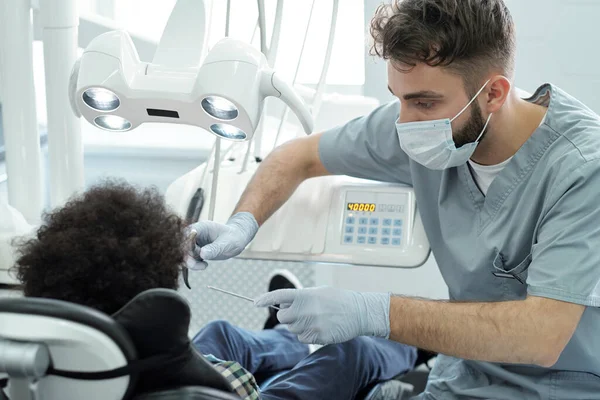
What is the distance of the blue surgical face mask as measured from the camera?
4.65 ft

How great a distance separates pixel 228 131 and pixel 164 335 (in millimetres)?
637

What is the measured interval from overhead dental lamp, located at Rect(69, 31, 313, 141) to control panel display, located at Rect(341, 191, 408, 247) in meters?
0.44

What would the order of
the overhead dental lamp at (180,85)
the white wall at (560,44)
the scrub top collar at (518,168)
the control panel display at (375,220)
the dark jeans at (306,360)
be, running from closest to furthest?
the overhead dental lamp at (180,85) → the scrub top collar at (518,168) → the dark jeans at (306,360) → the control panel display at (375,220) → the white wall at (560,44)

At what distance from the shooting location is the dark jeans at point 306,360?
1.51 m

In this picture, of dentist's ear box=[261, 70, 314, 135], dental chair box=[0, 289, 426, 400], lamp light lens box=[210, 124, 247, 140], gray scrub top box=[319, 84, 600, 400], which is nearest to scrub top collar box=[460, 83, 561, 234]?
gray scrub top box=[319, 84, 600, 400]

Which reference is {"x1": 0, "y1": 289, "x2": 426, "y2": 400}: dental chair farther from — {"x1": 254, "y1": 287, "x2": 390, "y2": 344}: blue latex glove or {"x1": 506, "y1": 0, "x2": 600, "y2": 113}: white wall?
{"x1": 506, "y1": 0, "x2": 600, "y2": 113}: white wall

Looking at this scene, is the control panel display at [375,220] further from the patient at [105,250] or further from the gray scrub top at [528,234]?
the patient at [105,250]

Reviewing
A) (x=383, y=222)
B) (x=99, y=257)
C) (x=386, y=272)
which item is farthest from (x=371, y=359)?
(x=99, y=257)

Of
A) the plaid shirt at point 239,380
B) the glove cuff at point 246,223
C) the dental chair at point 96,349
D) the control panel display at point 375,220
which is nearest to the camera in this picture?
the dental chair at point 96,349

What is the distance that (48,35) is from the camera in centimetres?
166

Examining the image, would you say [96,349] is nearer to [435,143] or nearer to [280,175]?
[435,143]

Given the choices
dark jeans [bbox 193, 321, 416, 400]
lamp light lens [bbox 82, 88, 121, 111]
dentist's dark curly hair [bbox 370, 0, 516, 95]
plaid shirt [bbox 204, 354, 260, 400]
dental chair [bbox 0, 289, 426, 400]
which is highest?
dentist's dark curly hair [bbox 370, 0, 516, 95]

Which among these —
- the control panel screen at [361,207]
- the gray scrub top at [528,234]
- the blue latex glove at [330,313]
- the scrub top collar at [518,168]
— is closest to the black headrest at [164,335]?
the blue latex glove at [330,313]

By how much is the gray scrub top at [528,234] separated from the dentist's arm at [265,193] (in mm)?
157
